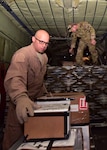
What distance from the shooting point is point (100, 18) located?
4.56m

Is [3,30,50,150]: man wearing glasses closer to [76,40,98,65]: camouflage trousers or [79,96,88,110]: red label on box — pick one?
[79,96,88,110]: red label on box

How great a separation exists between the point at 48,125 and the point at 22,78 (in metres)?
0.64

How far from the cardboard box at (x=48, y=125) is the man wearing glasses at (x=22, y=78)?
0.14m

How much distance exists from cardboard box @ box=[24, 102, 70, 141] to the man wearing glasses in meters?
0.14

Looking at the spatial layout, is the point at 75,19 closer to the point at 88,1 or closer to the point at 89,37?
the point at 89,37

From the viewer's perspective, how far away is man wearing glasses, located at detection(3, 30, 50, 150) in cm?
191

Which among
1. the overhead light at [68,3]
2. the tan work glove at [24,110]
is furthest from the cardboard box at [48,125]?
the overhead light at [68,3]

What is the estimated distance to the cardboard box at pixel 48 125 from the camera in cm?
158

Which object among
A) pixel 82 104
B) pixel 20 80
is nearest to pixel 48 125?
pixel 20 80

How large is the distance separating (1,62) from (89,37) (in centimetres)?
176

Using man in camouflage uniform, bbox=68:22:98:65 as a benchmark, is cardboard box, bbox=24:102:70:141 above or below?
below

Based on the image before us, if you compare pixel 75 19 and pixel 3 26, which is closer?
pixel 3 26

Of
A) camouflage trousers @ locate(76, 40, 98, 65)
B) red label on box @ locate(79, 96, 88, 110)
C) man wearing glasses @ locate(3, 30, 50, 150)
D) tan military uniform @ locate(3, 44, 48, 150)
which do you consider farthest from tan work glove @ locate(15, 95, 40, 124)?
camouflage trousers @ locate(76, 40, 98, 65)

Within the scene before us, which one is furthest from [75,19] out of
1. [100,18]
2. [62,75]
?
[62,75]
